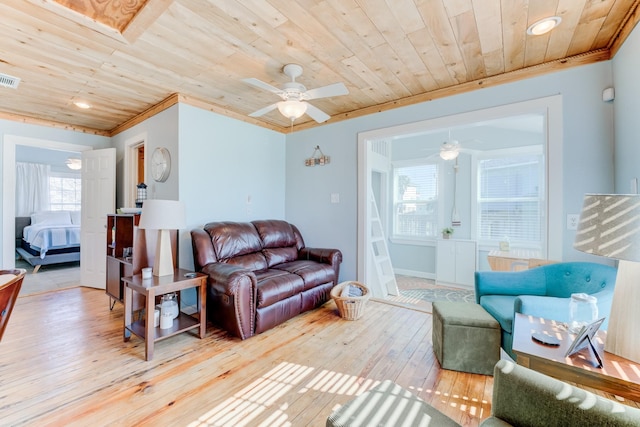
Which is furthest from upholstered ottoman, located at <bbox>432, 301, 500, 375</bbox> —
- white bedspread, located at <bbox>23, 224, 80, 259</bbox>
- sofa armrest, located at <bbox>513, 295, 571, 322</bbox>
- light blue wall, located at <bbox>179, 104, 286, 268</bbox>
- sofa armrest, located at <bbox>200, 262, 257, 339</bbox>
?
white bedspread, located at <bbox>23, 224, 80, 259</bbox>

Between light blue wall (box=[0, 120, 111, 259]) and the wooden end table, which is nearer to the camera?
the wooden end table

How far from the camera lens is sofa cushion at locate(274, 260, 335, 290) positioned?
3.14m

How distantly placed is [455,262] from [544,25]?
3.72 meters

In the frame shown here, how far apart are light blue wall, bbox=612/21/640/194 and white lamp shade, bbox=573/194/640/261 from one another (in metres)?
1.32

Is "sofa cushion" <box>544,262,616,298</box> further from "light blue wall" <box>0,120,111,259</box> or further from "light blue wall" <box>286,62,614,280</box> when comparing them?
"light blue wall" <box>0,120,111,259</box>

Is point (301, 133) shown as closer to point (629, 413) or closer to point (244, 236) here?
point (244, 236)

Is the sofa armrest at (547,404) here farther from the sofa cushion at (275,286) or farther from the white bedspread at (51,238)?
the white bedspread at (51,238)

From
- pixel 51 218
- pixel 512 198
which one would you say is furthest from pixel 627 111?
pixel 51 218

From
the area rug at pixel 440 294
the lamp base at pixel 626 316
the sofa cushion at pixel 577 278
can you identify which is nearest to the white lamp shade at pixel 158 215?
the lamp base at pixel 626 316

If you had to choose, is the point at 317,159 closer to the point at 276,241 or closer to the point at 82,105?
the point at 276,241

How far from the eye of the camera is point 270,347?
245 cm

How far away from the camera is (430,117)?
10.7 feet

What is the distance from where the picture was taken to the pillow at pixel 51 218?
6.68m

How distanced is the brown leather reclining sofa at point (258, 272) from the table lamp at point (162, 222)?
35 cm
